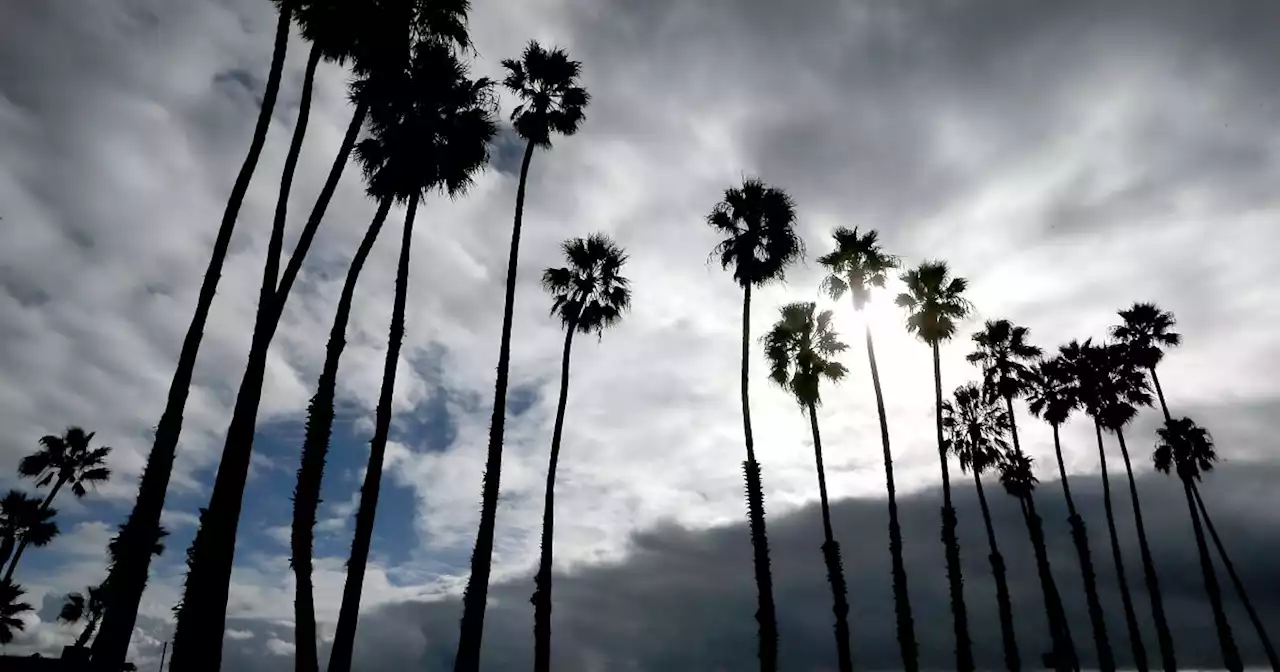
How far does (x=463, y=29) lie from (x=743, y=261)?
18831 millimetres

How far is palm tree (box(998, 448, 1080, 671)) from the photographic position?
45844mm

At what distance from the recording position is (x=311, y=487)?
20.0 meters

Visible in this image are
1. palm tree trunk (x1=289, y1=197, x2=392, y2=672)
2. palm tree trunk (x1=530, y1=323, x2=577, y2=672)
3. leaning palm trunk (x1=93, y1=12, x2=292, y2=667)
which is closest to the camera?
leaning palm trunk (x1=93, y1=12, x2=292, y2=667)

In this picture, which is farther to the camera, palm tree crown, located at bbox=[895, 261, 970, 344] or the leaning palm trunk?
palm tree crown, located at bbox=[895, 261, 970, 344]

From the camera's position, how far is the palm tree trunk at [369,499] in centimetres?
1978

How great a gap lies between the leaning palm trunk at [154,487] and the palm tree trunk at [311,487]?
4861 mm

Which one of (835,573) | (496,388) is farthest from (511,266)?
(835,573)

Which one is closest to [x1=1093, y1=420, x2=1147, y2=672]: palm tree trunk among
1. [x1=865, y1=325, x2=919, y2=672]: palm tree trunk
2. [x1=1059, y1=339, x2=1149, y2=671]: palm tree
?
[x1=1059, y1=339, x2=1149, y2=671]: palm tree

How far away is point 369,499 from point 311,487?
6.32 feet

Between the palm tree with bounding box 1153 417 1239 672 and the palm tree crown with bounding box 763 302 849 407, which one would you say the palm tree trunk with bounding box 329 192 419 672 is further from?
the palm tree with bounding box 1153 417 1239 672

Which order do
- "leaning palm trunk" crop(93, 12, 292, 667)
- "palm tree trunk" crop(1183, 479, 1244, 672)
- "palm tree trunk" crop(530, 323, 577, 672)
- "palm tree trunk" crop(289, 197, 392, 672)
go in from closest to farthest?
1. "leaning palm trunk" crop(93, 12, 292, 667)
2. "palm tree trunk" crop(289, 197, 392, 672)
3. "palm tree trunk" crop(530, 323, 577, 672)
4. "palm tree trunk" crop(1183, 479, 1244, 672)

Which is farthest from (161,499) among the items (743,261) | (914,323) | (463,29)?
(914,323)

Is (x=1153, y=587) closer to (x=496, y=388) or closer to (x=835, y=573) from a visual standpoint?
(x=835, y=573)

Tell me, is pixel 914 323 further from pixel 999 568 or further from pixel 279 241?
pixel 279 241
